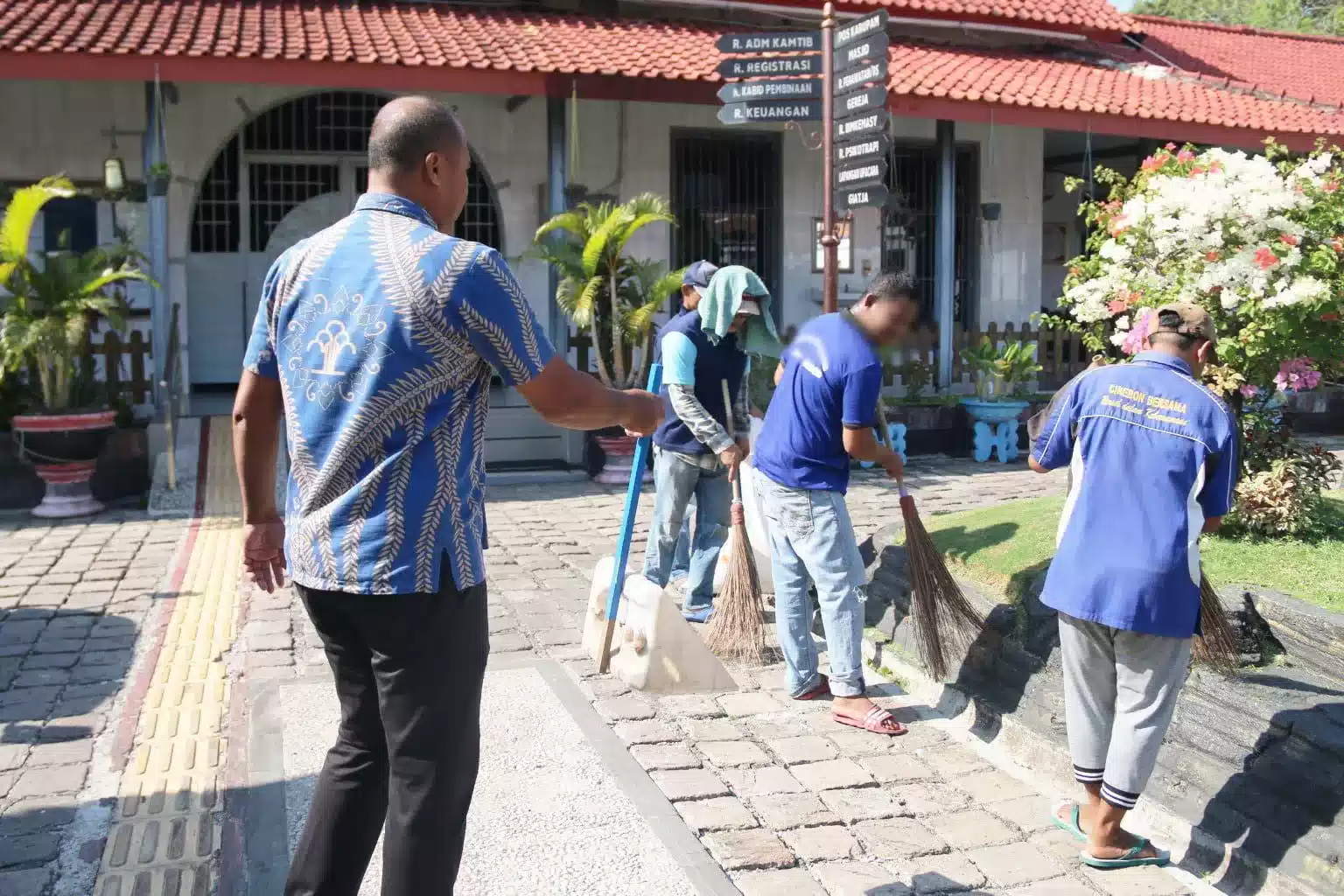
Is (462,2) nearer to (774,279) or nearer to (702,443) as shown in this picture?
(774,279)

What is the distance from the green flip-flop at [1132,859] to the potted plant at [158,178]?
9.64 m

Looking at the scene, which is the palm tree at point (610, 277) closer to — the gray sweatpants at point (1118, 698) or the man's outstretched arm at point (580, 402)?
the gray sweatpants at point (1118, 698)

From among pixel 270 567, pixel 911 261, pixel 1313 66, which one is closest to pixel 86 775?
pixel 270 567

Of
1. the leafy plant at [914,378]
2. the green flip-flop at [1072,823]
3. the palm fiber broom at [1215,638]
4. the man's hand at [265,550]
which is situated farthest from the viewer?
the leafy plant at [914,378]

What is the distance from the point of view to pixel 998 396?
12.8m

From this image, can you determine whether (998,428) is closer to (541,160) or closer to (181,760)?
(541,160)

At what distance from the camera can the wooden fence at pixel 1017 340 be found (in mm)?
12297

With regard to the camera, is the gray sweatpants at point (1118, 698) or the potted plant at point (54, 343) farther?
the potted plant at point (54, 343)

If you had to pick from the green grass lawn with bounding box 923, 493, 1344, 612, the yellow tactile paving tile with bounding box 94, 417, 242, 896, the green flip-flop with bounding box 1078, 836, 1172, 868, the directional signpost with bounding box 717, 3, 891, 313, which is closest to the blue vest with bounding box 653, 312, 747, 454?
the green grass lawn with bounding box 923, 493, 1344, 612

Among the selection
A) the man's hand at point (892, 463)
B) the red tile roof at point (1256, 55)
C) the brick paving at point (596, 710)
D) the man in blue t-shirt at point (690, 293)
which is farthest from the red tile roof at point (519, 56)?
the man's hand at point (892, 463)

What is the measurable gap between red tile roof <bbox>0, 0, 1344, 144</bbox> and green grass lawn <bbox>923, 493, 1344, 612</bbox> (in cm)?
656

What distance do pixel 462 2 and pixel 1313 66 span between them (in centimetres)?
1292

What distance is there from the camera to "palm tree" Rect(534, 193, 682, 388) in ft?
36.1

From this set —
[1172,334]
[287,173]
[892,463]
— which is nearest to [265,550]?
[1172,334]
